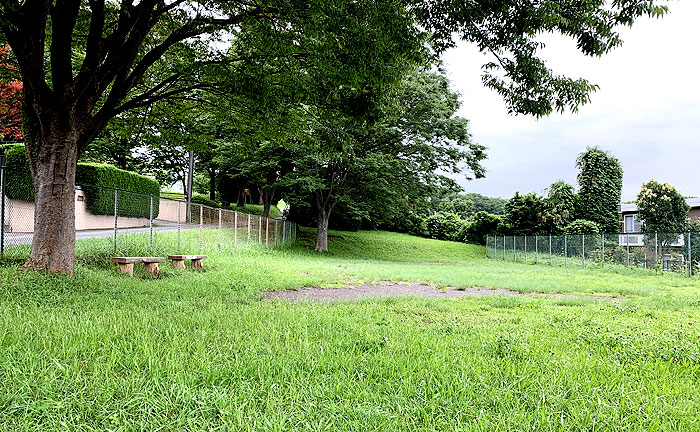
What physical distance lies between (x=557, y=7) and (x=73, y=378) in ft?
19.4

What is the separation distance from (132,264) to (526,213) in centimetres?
2929

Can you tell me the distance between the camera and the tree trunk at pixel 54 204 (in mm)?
6922

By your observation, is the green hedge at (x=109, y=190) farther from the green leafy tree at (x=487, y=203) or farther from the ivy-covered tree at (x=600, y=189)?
the green leafy tree at (x=487, y=203)

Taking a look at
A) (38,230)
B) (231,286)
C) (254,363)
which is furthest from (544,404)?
(38,230)

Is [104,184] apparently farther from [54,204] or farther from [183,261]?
[54,204]

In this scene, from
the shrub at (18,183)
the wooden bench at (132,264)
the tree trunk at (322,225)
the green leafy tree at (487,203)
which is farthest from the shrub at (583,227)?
the green leafy tree at (487,203)

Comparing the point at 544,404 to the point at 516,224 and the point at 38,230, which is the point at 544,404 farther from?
the point at 516,224

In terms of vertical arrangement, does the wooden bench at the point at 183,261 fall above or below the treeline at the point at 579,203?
below

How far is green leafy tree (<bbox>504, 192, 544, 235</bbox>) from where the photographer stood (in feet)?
103

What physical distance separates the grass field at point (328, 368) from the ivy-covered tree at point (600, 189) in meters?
28.3

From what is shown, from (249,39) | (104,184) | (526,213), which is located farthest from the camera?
(526,213)

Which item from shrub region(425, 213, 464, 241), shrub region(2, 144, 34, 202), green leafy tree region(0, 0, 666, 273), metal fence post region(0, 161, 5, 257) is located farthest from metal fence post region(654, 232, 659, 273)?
shrub region(425, 213, 464, 241)

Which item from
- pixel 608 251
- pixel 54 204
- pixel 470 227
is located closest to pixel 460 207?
pixel 470 227

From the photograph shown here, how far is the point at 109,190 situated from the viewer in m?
19.0
